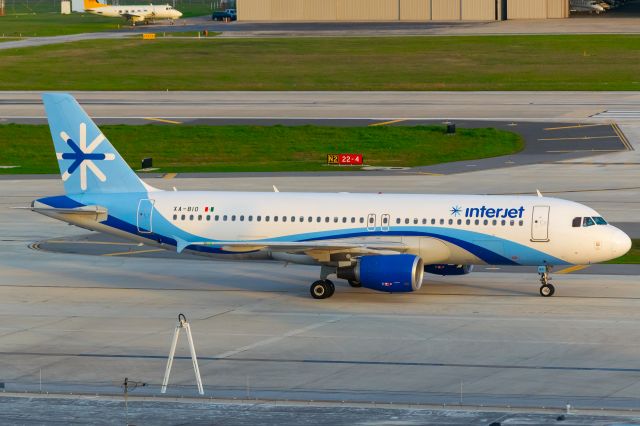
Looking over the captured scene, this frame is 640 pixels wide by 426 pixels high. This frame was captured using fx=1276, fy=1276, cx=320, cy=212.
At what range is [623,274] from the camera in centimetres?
5019

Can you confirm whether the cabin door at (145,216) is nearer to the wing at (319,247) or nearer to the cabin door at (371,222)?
the wing at (319,247)

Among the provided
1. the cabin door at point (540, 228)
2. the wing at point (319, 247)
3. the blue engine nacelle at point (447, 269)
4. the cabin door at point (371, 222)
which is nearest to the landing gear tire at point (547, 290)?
the cabin door at point (540, 228)

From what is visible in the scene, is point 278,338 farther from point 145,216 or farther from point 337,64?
point 337,64

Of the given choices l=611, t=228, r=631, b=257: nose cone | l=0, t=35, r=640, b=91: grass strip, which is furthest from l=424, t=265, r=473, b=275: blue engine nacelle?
l=0, t=35, r=640, b=91: grass strip

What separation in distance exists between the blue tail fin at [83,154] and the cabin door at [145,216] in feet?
3.67

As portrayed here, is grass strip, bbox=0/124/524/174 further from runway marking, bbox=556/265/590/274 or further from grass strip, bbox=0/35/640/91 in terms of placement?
grass strip, bbox=0/35/640/91

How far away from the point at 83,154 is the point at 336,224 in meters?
10.2

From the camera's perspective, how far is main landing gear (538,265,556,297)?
1826 inches

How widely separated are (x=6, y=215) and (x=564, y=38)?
10643 cm

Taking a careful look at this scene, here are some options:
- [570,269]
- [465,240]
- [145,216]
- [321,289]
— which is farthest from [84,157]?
[570,269]

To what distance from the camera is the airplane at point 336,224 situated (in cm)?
4553

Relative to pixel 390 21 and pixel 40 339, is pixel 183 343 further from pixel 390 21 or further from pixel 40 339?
pixel 390 21

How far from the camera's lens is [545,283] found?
4650cm

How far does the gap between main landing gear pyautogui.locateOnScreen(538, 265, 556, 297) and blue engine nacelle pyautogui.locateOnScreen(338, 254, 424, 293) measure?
4.81m
